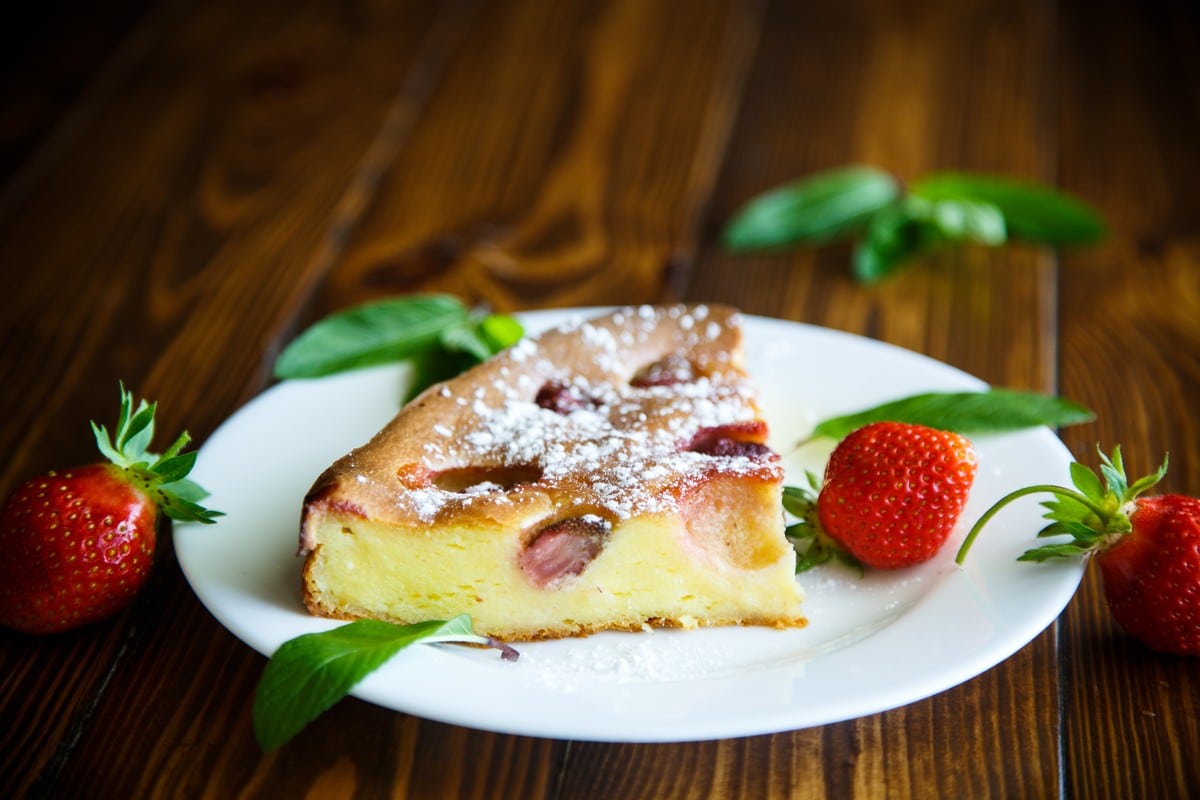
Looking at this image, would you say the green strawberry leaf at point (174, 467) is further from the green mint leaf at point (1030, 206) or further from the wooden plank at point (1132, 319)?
the green mint leaf at point (1030, 206)

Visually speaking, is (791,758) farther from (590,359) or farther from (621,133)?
(621,133)

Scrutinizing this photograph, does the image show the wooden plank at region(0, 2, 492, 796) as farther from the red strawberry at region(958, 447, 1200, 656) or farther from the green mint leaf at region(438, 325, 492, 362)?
the red strawberry at region(958, 447, 1200, 656)

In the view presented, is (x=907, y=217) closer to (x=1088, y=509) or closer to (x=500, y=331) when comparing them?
(x=500, y=331)

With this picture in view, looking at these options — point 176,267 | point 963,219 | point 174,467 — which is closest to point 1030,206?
point 963,219

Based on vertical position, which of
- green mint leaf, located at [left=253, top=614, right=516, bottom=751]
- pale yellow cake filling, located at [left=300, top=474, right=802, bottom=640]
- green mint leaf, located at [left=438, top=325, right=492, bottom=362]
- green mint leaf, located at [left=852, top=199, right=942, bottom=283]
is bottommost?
green mint leaf, located at [left=253, top=614, right=516, bottom=751]

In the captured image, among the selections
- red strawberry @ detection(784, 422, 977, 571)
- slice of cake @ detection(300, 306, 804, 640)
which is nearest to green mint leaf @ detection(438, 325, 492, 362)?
slice of cake @ detection(300, 306, 804, 640)

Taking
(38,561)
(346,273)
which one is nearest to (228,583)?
(38,561)
